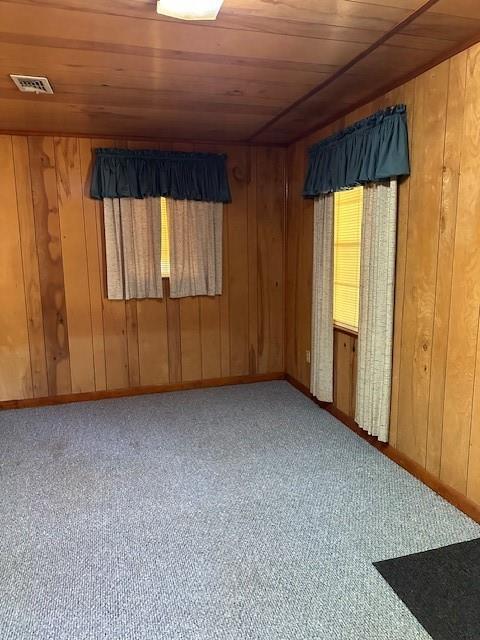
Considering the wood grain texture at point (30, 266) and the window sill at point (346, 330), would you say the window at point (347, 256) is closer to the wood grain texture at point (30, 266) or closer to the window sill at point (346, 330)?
the window sill at point (346, 330)

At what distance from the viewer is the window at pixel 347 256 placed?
320 cm

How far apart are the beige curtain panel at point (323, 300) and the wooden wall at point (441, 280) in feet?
2.51

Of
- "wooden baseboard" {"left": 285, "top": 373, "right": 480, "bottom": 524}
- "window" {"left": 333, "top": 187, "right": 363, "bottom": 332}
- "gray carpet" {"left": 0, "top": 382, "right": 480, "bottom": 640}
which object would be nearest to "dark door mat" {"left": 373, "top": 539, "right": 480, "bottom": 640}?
"gray carpet" {"left": 0, "top": 382, "right": 480, "bottom": 640}

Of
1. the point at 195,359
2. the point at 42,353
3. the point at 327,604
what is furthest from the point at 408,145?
the point at 42,353

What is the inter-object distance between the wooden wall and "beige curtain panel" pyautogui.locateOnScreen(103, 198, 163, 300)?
76.9 inches

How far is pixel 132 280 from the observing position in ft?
13.0

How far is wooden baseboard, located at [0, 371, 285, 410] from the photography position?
12.8 feet

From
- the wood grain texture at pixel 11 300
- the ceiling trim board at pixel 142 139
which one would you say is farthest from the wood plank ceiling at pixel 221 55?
the wood grain texture at pixel 11 300

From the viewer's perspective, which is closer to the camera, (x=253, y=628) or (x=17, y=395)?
(x=253, y=628)

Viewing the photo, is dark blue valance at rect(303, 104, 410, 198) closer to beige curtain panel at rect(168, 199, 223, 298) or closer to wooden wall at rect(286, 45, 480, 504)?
wooden wall at rect(286, 45, 480, 504)

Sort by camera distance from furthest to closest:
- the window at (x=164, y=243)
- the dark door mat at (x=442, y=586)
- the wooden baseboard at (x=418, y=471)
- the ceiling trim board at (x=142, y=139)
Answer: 1. the window at (x=164, y=243)
2. the ceiling trim board at (x=142, y=139)
3. the wooden baseboard at (x=418, y=471)
4. the dark door mat at (x=442, y=586)

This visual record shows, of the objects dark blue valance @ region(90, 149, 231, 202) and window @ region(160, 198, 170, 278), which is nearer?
dark blue valance @ region(90, 149, 231, 202)

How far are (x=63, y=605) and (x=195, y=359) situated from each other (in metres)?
2.71

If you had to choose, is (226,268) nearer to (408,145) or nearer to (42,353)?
(42,353)
